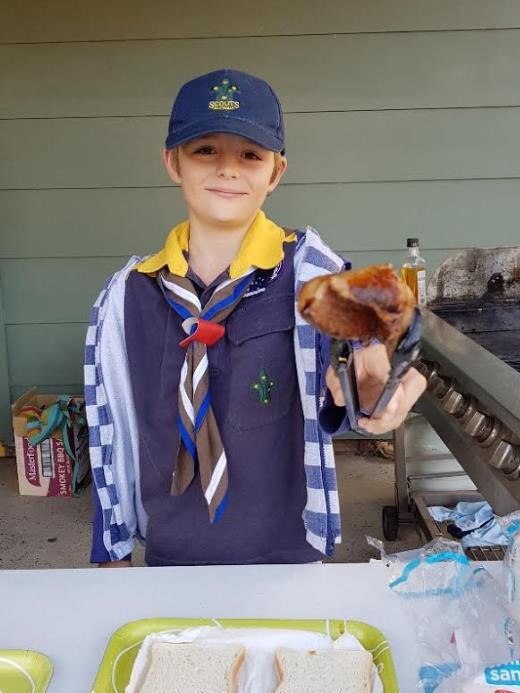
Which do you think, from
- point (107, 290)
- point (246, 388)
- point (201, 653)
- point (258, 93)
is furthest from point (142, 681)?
point (258, 93)

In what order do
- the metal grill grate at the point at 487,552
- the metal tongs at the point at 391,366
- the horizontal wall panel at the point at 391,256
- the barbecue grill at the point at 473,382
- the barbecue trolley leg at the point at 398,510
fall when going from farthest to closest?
the horizontal wall panel at the point at 391,256 → the barbecue trolley leg at the point at 398,510 → the metal grill grate at the point at 487,552 → the barbecue grill at the point at 473,382 → the metal tongs at the point at 391,366

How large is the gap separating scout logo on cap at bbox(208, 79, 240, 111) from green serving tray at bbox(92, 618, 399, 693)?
35.0 inches

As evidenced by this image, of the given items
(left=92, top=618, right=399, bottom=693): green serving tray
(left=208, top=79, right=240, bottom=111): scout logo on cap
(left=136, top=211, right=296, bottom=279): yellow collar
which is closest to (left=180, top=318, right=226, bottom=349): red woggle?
(left=136, top=211, right=296, bottom=279): yellow collar

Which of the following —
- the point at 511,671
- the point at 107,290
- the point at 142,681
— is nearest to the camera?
the point at 511,671

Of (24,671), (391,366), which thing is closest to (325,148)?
(391,366)

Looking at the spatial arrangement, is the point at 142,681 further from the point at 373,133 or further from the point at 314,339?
the point at 373,133

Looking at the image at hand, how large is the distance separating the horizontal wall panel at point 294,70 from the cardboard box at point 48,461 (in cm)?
157

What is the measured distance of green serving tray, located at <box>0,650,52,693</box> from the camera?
0.85 metres

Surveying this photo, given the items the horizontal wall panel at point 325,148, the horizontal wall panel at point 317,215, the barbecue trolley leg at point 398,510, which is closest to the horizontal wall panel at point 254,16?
the horizontal wall panel at point 325,148

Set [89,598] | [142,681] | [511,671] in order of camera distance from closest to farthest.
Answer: [511,671]
[142,681]
[89,598]

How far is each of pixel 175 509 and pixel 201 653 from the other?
0.49 metres

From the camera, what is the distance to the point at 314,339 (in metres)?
1.24

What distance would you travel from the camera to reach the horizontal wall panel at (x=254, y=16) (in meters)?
2.94

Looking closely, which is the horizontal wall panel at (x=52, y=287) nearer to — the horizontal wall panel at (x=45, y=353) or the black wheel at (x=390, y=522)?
the horizontal wall panel at (x=45, y=353)
